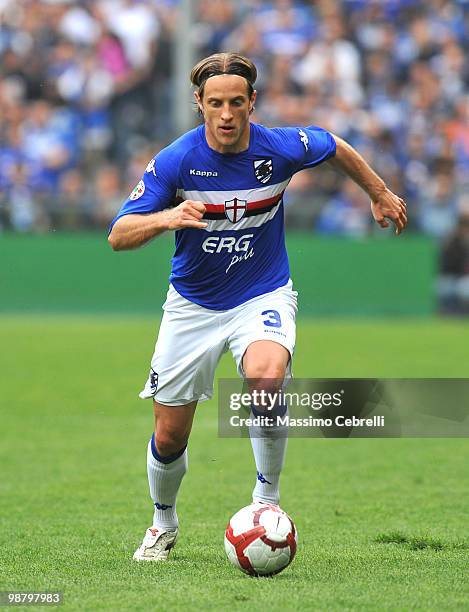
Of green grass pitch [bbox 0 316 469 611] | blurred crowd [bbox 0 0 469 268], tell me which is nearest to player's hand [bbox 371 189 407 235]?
green grass pitch [bbox 0 316 469 611]

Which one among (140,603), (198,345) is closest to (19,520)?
(198,345)

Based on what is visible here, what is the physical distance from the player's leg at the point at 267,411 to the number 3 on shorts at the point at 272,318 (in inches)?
5.2

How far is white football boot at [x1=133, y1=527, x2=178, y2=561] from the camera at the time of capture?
5.57 meters

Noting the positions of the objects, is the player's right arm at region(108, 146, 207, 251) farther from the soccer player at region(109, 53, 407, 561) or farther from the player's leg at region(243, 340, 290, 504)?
the player's leg at region(243, 340, 290, 504)

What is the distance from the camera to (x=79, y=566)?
5.30 meters

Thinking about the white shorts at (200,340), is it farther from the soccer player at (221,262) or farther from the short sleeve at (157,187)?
the short sleeve at (157,187)

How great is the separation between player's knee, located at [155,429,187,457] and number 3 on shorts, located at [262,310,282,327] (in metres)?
0.66

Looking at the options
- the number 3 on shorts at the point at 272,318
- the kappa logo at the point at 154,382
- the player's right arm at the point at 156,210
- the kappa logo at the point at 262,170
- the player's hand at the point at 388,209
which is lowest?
the kappa logo at the point at 154,382

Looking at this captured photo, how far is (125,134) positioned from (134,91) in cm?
82

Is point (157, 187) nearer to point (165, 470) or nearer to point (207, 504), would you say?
point (165, 470)

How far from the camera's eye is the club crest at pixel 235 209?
18.2ft

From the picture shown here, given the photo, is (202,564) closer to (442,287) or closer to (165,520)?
(165,520)

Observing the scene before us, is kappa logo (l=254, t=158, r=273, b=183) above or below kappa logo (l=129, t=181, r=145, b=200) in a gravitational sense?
above

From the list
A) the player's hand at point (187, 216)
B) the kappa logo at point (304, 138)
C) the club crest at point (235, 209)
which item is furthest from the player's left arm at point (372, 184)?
the player's hand at point (187, 216)
